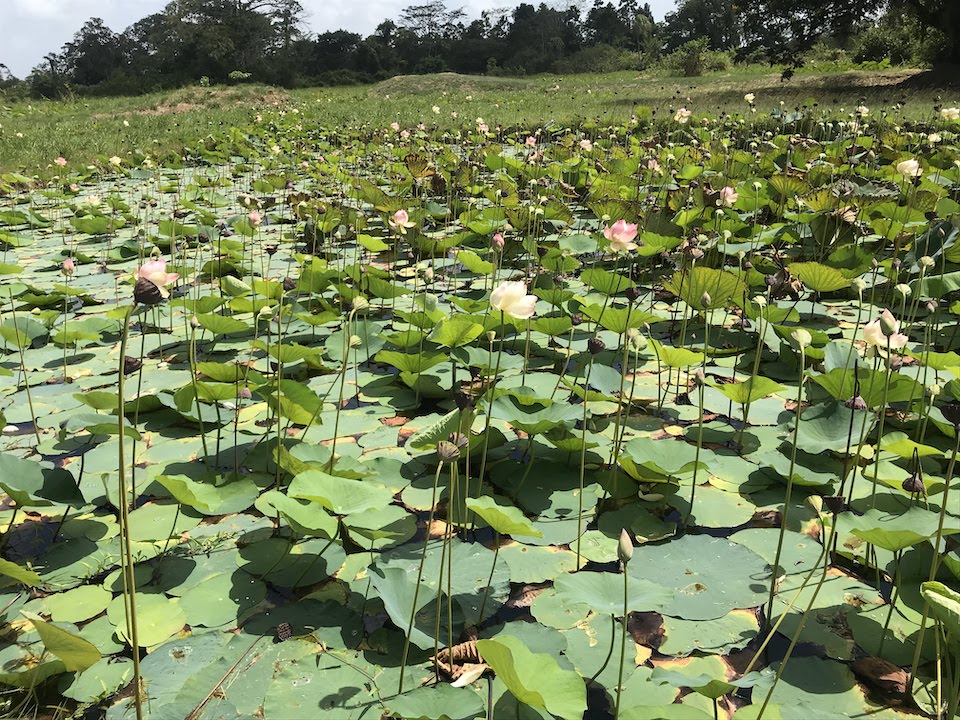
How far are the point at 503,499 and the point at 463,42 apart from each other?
1833 inches

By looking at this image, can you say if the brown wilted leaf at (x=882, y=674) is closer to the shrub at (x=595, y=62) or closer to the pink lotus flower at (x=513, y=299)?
the pink lotus flower at (x=513, y=299)

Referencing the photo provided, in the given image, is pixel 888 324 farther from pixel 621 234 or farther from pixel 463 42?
pixel 463 42

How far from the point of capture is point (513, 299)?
5.09ft

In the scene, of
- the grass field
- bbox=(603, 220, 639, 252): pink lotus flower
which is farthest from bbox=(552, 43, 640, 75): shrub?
bbox=(603, 220, 639, 252): pink lotus flower

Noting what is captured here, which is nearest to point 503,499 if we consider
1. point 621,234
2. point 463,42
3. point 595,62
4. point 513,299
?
point 513,299

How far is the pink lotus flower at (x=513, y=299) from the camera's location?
1533 mm

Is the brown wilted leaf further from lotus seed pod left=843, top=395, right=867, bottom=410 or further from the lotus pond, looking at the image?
lotus seed pod left=843, top=395, right=867, bottom=410

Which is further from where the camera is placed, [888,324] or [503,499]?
[503,499]

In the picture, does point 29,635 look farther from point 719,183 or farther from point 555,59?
point 555,59

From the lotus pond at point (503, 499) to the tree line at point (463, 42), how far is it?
1178 centimetres

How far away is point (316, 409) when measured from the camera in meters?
1.81

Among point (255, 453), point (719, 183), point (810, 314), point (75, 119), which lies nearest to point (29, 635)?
point (255, 453)

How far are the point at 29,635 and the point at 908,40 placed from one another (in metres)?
24.1

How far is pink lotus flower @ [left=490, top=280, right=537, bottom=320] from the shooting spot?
1533 mm
